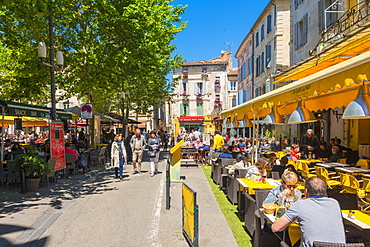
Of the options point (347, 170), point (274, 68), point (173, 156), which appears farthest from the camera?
point (274, 68)

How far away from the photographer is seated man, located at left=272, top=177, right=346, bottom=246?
10.2 feet

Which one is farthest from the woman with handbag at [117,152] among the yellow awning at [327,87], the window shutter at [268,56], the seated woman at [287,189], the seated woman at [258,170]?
the window shutter at [268,56]

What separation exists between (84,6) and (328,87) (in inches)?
512

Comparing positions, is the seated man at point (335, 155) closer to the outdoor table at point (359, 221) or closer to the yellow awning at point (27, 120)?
the outdoor table at point (359, 221)

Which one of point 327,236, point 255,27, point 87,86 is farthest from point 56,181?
point 255,27

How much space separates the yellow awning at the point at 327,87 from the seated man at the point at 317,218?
1.94 meters

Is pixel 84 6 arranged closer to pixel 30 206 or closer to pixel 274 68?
pixel 30 206

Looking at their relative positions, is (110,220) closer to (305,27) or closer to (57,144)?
(57,144)

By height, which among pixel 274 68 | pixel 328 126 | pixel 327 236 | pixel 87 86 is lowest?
pixel 327 236

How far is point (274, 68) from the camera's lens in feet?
78.0

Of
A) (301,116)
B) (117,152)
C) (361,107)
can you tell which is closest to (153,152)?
(117,152)

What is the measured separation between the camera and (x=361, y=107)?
5.11 meters

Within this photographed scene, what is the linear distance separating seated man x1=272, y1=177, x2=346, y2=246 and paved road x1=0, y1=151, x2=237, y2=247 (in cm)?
214

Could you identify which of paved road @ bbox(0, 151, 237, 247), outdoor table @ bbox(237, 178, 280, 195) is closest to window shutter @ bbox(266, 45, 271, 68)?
paved road @ bbox(0, 151, 237, 247)
